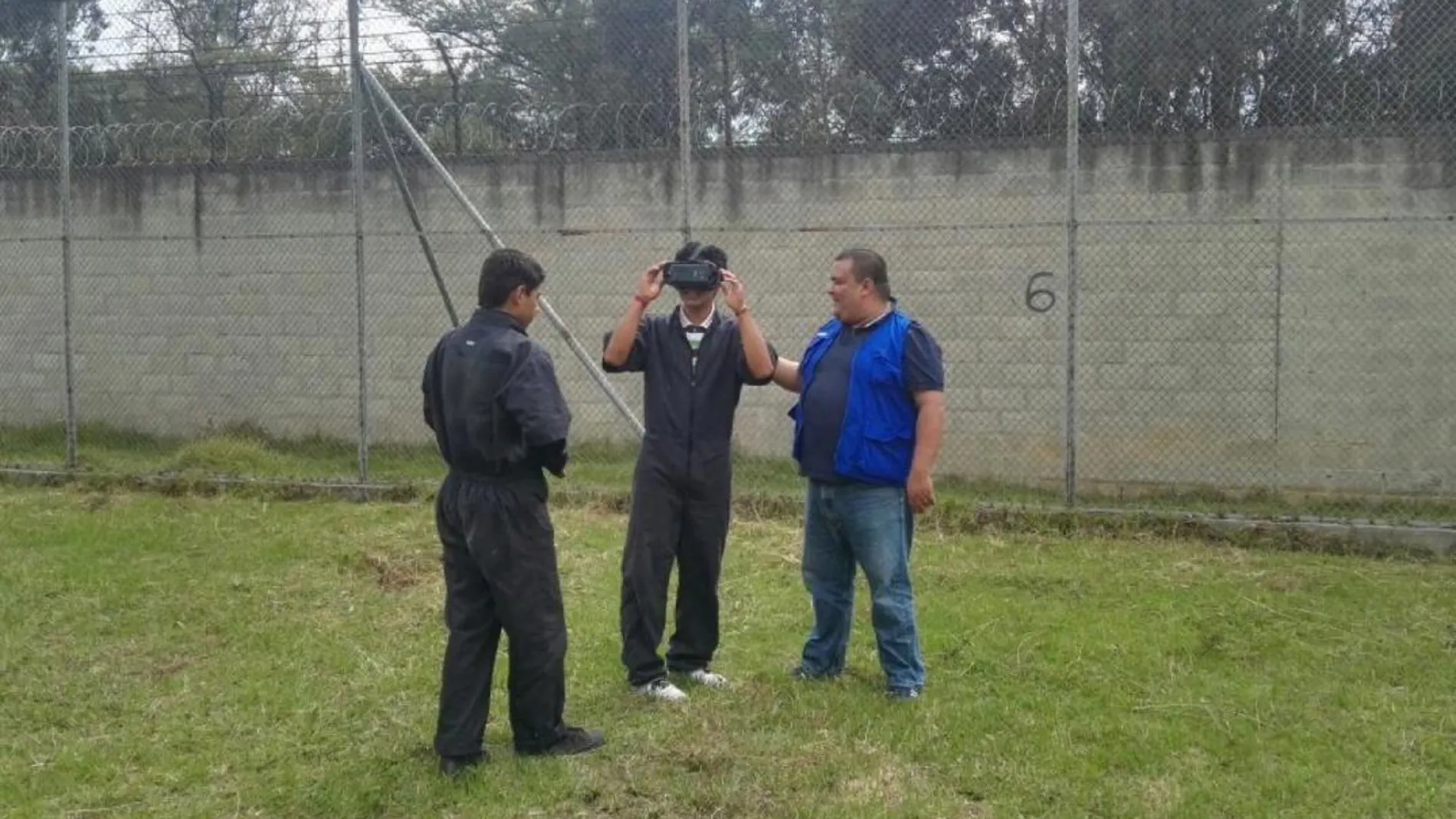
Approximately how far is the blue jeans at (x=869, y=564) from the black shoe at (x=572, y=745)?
1.09m

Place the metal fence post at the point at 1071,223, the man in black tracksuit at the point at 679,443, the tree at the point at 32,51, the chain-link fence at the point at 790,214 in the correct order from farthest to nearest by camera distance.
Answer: the tree at the point at 32,51 < the chain-link fence at the point at 790,214 < the metal fence post at the point at 1071,223 < the man in black tracksuit at the point at 679,443

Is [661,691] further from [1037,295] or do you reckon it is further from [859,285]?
[1037,295]

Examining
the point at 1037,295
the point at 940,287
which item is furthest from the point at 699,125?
the point at 1037,295

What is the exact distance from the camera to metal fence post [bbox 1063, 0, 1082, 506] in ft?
25.9

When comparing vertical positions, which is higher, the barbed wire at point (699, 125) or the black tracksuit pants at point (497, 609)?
the barbed wire at point (699, 125)

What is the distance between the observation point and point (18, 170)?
11625 millimetres

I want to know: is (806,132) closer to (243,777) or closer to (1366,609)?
(1366,609)

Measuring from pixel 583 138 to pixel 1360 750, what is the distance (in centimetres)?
726

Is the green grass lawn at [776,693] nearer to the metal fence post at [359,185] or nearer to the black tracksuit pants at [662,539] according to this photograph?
the black tracksuit pants at [662,539]

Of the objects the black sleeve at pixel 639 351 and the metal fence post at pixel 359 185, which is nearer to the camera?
the black sleeve at pixel 639 351

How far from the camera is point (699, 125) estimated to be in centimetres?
983

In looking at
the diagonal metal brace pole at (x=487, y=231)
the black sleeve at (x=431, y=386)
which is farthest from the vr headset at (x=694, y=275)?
the diagonal metal brace pole at (x=487, y=231)

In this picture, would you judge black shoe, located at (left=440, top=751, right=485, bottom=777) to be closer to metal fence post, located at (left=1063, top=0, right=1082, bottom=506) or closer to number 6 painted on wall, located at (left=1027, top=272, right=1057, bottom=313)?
metal fence post, located at (left=1063, top=0, right=1082, bottom=506)

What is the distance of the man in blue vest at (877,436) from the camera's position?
4.96 meters
